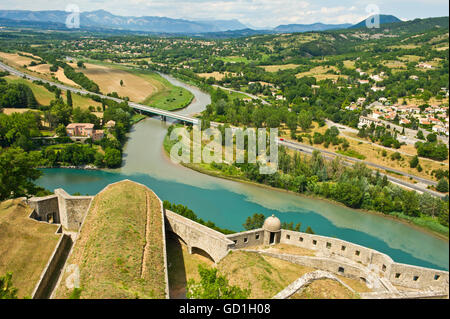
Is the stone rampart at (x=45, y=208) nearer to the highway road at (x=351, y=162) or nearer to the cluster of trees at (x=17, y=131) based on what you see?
the cluster of trees at (x=17, y=131)

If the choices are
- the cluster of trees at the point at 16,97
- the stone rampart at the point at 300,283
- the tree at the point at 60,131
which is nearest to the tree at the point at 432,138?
the stone rampart at the point at 300,283

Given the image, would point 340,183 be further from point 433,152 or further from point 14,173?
point 14,173

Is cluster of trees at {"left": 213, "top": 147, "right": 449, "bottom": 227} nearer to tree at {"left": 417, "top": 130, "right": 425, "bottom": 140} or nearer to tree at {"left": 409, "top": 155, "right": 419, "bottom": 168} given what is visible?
tree at {"left": 409, "top": 155, "right": 419, "bottom": 168}

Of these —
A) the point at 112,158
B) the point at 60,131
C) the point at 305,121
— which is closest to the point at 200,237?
the point at 112,158

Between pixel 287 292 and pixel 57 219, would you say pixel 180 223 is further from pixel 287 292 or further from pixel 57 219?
pixel 287 292

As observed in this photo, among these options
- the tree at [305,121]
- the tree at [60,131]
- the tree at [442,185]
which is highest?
the tree at [305,121]

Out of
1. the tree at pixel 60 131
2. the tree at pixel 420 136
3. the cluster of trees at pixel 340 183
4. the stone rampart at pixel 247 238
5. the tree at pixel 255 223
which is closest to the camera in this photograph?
the stone rampart at pixel 247 238

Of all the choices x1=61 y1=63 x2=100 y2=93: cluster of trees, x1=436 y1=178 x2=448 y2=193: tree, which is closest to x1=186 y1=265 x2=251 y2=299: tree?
x1=436 y1=178 x2=448 y2=193: tree
